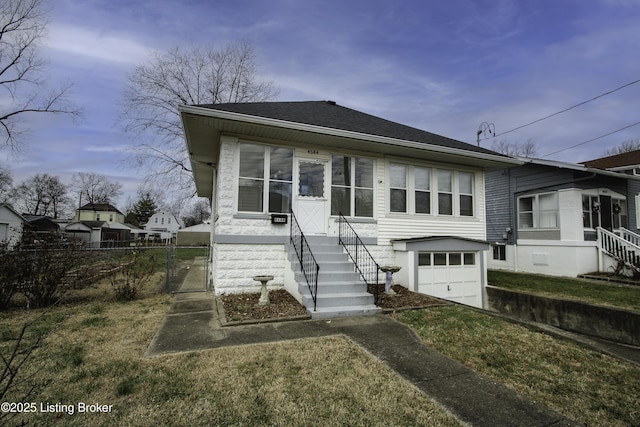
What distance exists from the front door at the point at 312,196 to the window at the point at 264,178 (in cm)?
30

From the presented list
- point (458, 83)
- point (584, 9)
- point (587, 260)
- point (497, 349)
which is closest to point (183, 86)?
point (458, 83)

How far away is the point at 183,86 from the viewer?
21.0 metres

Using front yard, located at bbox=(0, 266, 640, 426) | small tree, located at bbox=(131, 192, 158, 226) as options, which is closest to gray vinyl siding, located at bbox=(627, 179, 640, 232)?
front yard, located at bbox=(0, 266, 640, 426)

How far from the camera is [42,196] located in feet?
169

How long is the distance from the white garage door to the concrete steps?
2398mm

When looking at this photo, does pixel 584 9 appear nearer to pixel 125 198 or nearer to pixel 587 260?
pixel 587 260

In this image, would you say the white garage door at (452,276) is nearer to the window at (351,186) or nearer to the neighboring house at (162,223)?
the window at (351,186)

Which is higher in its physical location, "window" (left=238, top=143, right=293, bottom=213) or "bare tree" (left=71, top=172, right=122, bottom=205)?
"bare tree" (left=71, top=172, right=122, bottom=205)

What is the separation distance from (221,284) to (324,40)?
38.2ft

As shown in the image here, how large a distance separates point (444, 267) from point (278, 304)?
16.5ft

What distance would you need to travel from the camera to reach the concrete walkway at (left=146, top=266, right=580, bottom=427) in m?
2.75

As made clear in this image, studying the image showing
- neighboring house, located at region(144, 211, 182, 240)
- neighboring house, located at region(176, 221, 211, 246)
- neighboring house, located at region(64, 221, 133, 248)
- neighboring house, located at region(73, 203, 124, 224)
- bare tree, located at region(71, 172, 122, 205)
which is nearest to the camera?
neighboring house, located at region(176, 221, 211, 246)

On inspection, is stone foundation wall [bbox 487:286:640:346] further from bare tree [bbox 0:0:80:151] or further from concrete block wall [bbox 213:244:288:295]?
bare tree [bbox 0:0:80:151]

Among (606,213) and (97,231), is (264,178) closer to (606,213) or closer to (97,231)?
(606,213)
